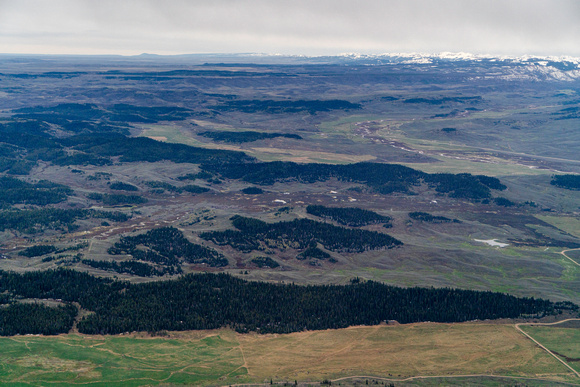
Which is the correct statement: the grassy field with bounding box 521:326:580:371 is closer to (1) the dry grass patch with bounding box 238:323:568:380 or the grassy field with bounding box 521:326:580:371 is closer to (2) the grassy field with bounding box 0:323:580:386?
(2) the grassy field with bounding box 0:323:580:386

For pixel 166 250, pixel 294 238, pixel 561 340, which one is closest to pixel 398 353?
pixel 561 340

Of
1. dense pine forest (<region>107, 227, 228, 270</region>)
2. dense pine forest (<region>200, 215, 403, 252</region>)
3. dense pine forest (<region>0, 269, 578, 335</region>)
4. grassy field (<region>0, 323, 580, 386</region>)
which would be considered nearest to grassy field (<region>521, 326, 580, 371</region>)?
grassy field (<region>0, 323, 580, 386</region>)

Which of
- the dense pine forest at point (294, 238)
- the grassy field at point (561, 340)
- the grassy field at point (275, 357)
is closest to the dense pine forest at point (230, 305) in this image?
the grassy field at point (275, 357)

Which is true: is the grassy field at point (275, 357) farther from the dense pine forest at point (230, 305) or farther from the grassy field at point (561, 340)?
the dense pine forest at point (230, 305)

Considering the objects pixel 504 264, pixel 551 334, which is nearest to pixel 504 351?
pixel 551 334

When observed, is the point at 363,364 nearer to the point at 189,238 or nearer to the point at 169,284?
the point at 169,284
